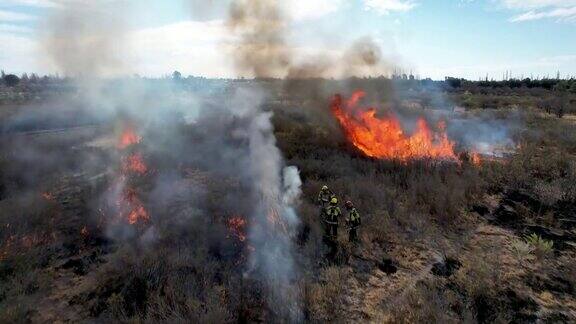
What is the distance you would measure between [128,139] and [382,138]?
48.4 feet

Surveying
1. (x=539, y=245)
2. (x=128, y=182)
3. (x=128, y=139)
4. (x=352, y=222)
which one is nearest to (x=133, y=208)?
(x=128, y=182)

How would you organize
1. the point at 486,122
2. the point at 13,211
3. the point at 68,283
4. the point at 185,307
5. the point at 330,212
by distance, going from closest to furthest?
1. the point at 185,307
2. the point at 68,283
3. the point at 330,212
4. the point at 13,211
5. the point at 486,122

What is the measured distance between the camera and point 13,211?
32.1 ft

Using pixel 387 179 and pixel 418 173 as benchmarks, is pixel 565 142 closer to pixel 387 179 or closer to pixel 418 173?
pixel 418 173

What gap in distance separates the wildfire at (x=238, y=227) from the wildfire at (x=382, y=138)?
8356 mm

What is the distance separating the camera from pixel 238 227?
9.55 m

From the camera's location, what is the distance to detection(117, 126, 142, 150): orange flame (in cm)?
2046

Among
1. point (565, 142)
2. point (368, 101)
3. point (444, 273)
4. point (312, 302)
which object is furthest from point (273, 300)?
point (565, 142)

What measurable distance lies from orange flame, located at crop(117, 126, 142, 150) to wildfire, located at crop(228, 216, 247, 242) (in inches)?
488

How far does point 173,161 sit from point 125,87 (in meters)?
22.4

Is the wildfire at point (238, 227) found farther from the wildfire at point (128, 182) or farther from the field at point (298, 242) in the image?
the wildfire at point (128, 182)

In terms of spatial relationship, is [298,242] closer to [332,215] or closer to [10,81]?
[332,215]

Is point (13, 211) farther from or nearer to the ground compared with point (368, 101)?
nearer to the ground

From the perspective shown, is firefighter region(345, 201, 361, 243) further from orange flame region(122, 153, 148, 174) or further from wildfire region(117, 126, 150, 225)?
orange flame region(122, 153, 148, 174)
